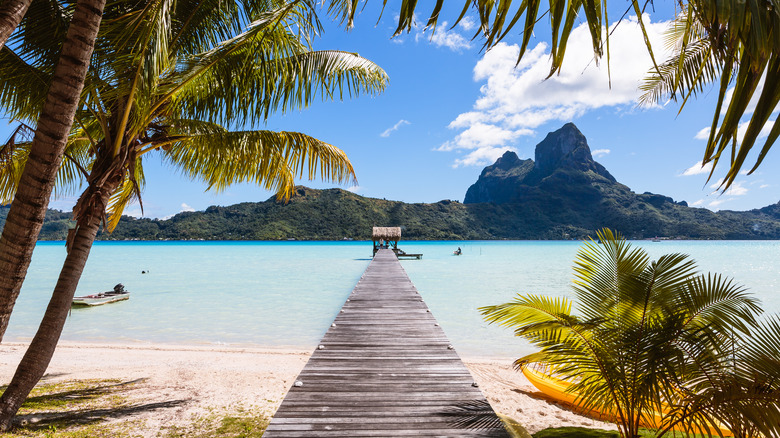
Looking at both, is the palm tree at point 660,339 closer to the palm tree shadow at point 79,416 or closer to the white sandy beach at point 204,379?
the white sandy beach at point 204,379

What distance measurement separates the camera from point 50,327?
422 centimetres

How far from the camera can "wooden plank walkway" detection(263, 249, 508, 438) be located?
288 centimetres

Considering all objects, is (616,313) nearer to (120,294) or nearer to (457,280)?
(120,294)

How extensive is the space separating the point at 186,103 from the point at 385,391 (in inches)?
205

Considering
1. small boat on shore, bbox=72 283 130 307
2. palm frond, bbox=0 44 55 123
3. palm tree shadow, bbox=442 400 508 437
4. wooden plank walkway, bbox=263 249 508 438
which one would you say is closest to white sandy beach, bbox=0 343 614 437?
wooden plank walkway, bbox=263 249 508 438

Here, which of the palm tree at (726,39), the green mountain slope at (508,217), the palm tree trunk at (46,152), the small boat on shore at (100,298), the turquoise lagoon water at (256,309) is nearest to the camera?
the palm tree at (726,39)

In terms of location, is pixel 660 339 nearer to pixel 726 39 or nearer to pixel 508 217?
pixel 726 39

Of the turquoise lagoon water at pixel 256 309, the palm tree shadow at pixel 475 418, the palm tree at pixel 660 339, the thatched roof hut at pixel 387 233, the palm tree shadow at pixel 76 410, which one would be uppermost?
the thatched roof hut at pixel 387 233

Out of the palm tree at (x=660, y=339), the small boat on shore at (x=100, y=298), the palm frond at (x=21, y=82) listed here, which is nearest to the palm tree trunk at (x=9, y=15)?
the palm frond at (x=21, y=82)

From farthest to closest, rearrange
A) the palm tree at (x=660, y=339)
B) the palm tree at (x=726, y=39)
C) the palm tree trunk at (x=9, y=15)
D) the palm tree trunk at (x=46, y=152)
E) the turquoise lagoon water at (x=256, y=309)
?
the turquoise lagoon water at (x=256, y=309)
the palm tree trunk at (x=46, y=152)
the palm tree at (x=660, y=339)
the palm tree trunk at (x=9, y=15)
the palm tree at (x=726, y=39)

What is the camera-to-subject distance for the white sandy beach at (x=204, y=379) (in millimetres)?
5410

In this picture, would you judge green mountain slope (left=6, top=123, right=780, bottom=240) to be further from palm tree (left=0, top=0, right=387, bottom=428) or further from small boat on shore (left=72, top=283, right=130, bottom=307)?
palm tree (left=0, top=0, right=387, bottom=428)

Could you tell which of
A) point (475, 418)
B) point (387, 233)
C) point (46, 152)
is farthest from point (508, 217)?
point (46, 152)

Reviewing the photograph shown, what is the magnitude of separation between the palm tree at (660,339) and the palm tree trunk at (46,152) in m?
3.56
